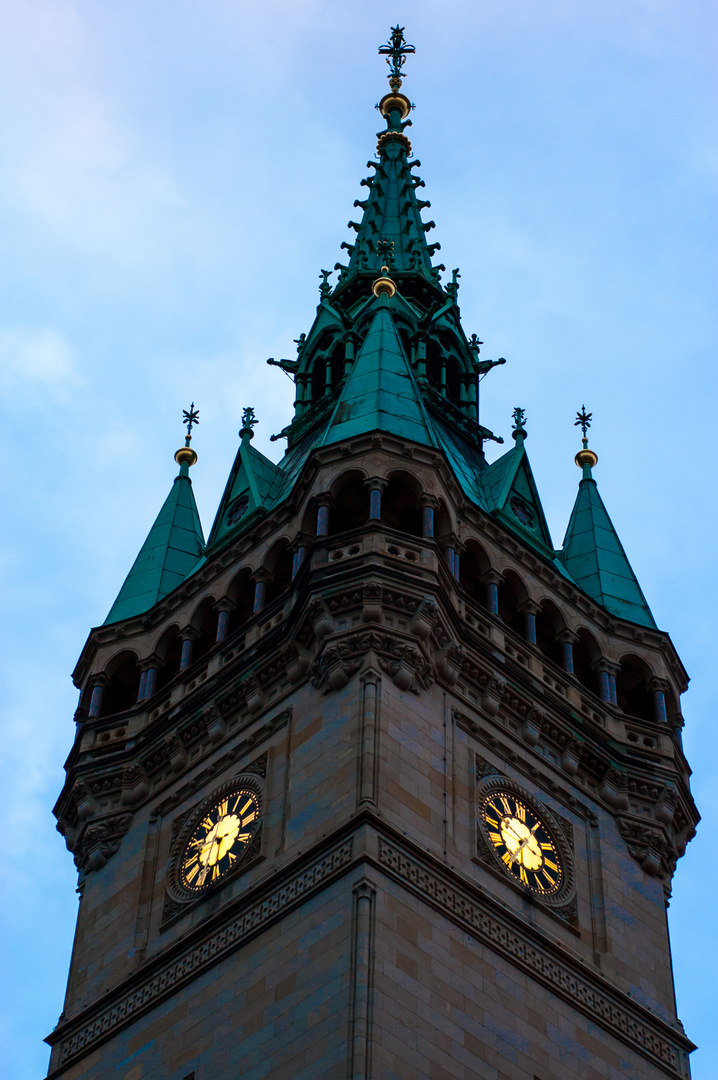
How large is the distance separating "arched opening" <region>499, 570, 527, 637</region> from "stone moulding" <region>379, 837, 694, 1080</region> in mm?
9445

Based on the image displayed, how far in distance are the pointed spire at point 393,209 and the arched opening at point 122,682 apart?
15.8 metres

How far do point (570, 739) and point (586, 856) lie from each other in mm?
2618

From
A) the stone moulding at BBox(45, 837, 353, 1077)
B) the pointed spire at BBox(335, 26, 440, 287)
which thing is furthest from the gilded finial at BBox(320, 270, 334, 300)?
the stone moulding at BBox(45, 837, 353, 1077)

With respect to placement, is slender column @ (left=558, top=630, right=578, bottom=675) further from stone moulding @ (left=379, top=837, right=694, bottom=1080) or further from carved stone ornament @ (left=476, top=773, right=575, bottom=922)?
stone moulding @ (left=379, top=837, right=694, bottom=1080)

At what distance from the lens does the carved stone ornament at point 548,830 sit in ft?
135

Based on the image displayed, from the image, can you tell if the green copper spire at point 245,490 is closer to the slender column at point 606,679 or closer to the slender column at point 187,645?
the slender column at point 187,645

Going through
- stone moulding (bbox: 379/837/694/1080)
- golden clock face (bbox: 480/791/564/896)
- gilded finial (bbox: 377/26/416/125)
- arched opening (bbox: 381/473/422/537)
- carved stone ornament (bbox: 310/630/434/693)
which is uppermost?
gilded finial (bbox: 377/26/416/125)

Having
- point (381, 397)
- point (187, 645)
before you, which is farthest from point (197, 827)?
point (381, 397)

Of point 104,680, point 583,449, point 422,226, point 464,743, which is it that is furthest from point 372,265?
point 464,743

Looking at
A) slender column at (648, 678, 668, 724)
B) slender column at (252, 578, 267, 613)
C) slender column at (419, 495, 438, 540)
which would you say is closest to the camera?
slender column at (419, 495, 438, 540)

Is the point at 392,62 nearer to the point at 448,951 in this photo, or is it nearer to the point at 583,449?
the point at 583,449

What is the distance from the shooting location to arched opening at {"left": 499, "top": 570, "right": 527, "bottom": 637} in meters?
48.4

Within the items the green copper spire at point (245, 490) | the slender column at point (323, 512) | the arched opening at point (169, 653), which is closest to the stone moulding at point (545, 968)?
the slender column at point (323, 512)

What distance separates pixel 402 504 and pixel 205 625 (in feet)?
16.6
